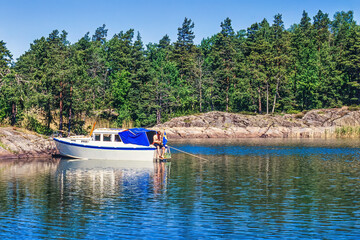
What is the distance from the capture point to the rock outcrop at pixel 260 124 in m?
90.5

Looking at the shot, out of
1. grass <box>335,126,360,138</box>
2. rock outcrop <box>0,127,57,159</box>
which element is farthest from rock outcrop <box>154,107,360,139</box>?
rock outcrop <box>0,127,57,159</box>

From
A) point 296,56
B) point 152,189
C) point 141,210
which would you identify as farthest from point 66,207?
point 296,56

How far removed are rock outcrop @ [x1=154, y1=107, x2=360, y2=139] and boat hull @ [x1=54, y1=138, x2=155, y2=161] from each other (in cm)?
4204

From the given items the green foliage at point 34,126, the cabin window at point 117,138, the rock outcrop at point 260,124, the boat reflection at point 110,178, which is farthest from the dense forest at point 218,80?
the boat reflection at point 110,178

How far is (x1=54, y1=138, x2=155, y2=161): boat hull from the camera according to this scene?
46.5 m

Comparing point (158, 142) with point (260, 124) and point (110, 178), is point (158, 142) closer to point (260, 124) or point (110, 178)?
point (110, 178)

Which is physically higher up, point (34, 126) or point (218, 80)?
point (218, 80)

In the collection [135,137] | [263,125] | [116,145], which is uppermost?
[263,125]

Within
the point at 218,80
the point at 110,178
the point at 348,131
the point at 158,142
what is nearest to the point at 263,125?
the point at 348,131

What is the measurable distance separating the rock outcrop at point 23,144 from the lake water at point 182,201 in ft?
15.2

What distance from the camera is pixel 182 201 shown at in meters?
25.2

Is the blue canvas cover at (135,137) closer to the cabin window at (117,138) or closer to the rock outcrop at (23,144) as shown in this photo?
the cabin window at (117,138)

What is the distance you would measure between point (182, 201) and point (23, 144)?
1161 inches

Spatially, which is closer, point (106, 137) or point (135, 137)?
point (135, 137)
